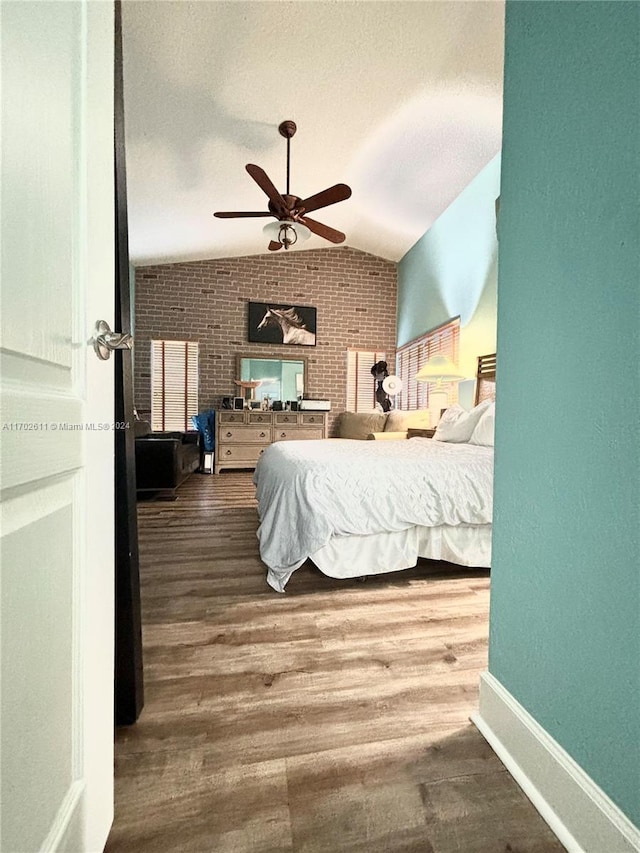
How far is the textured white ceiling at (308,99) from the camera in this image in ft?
7.10

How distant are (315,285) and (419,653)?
5.62 metres

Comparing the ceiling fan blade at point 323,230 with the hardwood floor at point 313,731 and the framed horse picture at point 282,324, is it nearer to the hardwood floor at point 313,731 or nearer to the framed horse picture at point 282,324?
the framed horse picture at point 282,324

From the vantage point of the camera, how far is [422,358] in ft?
17.2

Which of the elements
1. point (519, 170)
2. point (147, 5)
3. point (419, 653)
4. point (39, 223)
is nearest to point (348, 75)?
point (147, 5)

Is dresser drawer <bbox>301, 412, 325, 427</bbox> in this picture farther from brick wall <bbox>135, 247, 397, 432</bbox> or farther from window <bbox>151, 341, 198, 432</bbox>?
window <bbox>151, 341, 198, 432</bbox>

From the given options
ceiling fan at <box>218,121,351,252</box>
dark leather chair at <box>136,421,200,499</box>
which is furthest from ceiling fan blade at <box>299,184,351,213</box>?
dark leather chair at <box>136,421,200,499</box>

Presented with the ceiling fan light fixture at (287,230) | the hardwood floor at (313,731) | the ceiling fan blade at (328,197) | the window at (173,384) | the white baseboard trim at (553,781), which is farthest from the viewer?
the window at (173,384)

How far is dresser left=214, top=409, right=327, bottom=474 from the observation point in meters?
5.27

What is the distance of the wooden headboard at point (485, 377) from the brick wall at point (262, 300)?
8.45 ft

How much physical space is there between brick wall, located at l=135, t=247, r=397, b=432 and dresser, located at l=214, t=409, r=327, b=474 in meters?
0.63

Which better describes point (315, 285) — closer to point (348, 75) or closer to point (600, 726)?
point (348, 75)

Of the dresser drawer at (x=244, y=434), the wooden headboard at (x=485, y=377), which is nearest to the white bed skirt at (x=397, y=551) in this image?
the wooden headboard at (x=485, y=377)

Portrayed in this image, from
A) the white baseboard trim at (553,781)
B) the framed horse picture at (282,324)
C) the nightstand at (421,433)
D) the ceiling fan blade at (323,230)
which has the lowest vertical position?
the white baseboard trim at (553,781)

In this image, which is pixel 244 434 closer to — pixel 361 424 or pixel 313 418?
pixel 313 418
